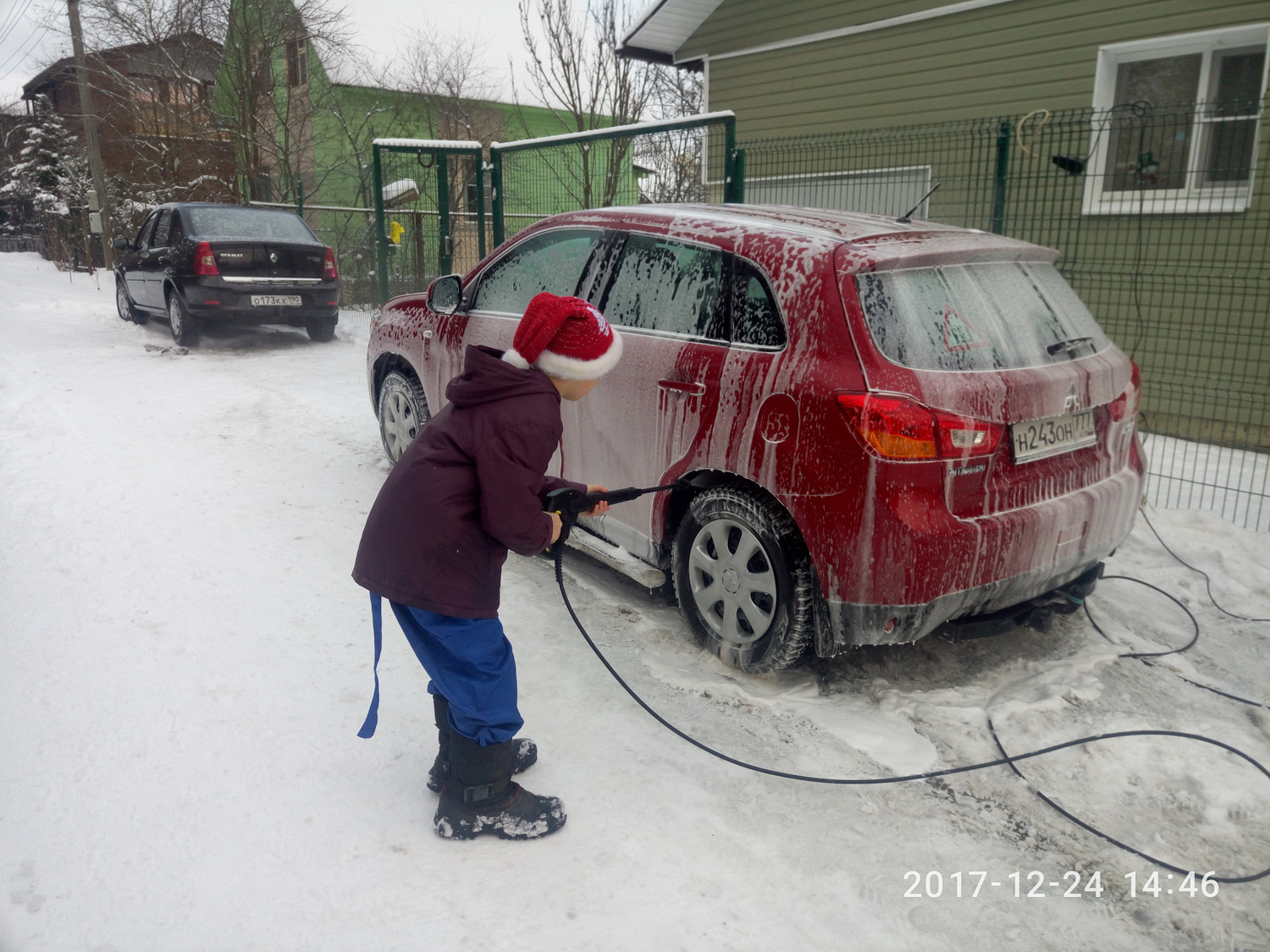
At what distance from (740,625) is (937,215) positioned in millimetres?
6992

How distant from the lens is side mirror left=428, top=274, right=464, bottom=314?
495 centimetres

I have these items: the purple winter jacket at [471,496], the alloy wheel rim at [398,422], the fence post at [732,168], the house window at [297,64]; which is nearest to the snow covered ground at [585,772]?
the purple winter jacket at [471,496]

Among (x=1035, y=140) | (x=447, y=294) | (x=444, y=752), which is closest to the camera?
(x=444, y=752)

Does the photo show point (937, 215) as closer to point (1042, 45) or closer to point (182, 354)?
point (1042, 45)

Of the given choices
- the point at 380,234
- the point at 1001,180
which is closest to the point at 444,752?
the point at 1001,180

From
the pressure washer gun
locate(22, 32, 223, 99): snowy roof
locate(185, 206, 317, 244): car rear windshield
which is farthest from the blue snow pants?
locate(22, 32, 223, 99): snowy roof

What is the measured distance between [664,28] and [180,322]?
25.6ft

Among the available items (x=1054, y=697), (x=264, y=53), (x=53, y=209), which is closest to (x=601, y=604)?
(x=1054, y=697)

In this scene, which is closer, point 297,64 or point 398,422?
point 398,422

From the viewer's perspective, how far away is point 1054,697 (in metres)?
3.37

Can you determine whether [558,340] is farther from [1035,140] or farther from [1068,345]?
[1035,140]

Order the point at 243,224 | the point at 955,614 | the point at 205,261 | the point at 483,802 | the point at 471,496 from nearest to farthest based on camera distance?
the point at 471,496, the point at 483,802, the point at 955,614, the point at 205,261, the point at 243,224

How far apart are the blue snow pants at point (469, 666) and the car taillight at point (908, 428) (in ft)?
4.45

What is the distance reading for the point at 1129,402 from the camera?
3588mm
